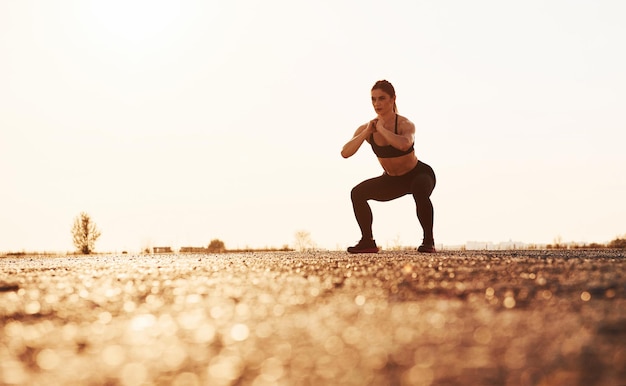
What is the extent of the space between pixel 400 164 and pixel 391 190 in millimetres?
345

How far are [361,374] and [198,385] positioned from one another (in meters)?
0.32

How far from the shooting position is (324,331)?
6.59ft

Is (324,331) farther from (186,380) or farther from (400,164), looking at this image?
(400,164)

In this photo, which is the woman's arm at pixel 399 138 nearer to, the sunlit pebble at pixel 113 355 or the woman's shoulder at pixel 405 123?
the woman's shoulder at pixel 405 123

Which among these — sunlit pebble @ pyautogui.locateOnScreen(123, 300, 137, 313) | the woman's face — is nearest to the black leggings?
the woman's face

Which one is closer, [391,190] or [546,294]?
[546,294]

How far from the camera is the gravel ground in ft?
4.81

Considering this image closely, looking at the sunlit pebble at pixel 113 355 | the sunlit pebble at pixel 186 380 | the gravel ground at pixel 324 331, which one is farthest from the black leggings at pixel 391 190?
the sunlit pebble at pixel 186 380

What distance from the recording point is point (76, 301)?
297cm

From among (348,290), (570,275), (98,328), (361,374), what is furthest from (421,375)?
(570,275)

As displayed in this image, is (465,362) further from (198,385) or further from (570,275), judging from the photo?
(570,275)

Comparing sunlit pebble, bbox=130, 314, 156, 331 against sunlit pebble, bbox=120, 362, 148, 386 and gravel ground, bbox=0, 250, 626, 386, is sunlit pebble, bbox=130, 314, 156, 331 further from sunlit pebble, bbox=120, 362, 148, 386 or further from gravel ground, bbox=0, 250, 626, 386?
sunlit pebble, bbox=120, 362, 148, 386

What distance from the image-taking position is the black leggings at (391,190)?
27.3ft

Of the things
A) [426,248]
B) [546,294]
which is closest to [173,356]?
[546,294]
